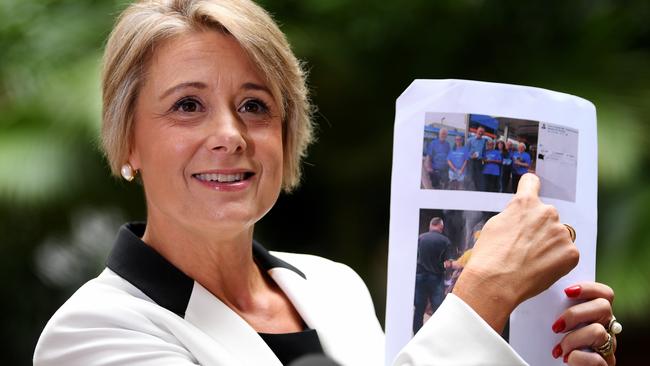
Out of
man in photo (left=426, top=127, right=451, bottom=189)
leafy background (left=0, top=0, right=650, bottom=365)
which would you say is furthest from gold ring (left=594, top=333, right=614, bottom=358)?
leafy background (left=0, top=0, right=650, bottom=365)

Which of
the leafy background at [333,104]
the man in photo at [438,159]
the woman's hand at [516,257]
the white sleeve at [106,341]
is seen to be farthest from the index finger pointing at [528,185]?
the leafy background at [333,104]

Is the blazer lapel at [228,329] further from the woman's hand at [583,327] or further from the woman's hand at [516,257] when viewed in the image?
the woman's hand at [583,327]

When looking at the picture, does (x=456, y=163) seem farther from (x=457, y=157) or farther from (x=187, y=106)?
(x=187, y=106)

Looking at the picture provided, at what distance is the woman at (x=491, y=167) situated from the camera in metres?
1.44

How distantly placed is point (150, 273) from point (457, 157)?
0.57 metres

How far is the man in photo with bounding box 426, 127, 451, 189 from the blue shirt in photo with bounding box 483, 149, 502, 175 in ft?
0.21

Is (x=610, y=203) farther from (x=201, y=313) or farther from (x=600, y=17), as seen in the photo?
(x=201, y=313)

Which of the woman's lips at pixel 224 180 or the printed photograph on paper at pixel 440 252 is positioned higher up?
the woman's lips at pixel 224 180

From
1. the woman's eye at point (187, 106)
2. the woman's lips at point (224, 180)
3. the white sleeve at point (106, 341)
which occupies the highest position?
the woman's eye at point (187, 106)

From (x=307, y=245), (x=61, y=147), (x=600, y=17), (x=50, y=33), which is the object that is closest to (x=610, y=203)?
(x=600, y=17)

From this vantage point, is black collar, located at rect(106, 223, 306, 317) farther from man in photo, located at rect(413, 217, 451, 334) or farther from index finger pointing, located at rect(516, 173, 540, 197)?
index finger pointing, located at rect(516, 173, 540, 197)

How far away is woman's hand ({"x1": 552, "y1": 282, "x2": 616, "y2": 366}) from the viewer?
1472 mm

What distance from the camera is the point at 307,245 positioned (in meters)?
4.69

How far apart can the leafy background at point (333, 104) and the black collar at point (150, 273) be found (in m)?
2.38
